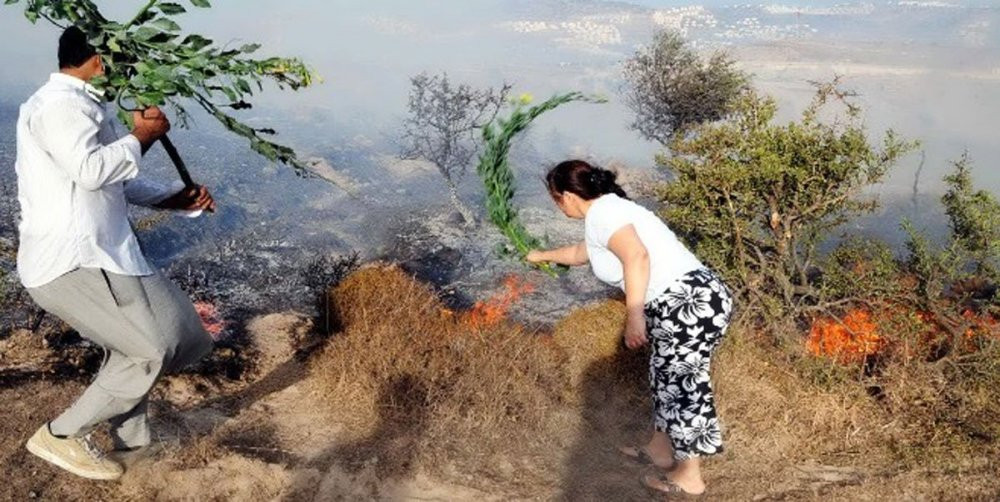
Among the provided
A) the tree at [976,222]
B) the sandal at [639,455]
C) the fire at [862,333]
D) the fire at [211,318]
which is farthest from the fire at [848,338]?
the fire at [211,318]

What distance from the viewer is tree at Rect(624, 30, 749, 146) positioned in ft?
52.0

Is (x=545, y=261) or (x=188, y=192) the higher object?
(x=188, y=192)

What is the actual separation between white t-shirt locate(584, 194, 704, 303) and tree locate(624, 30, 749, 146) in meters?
12.0

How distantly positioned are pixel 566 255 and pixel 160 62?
2.14 m

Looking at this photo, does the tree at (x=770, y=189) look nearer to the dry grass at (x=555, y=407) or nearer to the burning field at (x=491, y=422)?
the burning field at (x=491, y=422)

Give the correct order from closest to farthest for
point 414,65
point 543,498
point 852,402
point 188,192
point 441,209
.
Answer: point 188,192 → point 543,498 → point 852,402 → point 441,209 → point 414,65

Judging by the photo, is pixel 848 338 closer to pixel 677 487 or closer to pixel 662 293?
pixel 677 487

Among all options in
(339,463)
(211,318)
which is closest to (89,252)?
(339,463)

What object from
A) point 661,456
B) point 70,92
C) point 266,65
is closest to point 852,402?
point 661,456

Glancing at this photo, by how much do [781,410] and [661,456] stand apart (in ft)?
3.62

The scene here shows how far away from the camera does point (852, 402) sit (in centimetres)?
499

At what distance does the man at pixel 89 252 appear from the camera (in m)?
2.94

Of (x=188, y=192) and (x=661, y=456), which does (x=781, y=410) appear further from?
(x=188, y=192)

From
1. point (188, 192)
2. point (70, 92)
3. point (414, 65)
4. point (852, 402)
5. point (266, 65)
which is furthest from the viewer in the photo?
point (414, 65)
